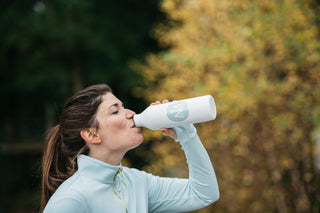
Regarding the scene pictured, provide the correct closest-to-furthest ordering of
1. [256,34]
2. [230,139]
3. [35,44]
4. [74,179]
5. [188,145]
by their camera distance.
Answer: [74,179], [188,145], [256,34], [230,139], [35,44]

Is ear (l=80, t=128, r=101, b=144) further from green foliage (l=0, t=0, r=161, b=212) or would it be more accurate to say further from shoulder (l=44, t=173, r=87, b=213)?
green foliage (l=0, t=0, r=161, b=212)

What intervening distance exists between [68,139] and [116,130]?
0.90ft

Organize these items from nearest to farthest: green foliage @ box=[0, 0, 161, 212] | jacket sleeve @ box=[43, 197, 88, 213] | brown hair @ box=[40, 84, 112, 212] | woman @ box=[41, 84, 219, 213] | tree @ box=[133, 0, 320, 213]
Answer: jacket sleeve @ box=[43, 197, 88, 213] < woman @ box=[41, 84, 219, 213] < brown hair @ box=[40, 84, 112, 212] < tree @ box=[133, 0, 320, 213] < green foliage @ box=[0, 0, 161, 212]

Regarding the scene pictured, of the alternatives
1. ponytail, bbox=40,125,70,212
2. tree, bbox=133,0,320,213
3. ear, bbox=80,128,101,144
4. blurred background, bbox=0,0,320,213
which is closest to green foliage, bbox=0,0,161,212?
blurred background, bbox=0,0,320,213

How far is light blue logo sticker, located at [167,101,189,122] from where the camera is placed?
135 centimetres

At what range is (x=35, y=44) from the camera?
7562mm

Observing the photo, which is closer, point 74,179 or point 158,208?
point 74,179

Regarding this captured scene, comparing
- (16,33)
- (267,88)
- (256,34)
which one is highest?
(16,33)

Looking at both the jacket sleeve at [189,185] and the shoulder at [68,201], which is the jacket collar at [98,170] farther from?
the jacket sleeve at [189,185]

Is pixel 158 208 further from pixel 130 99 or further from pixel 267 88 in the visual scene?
pixel 130 99

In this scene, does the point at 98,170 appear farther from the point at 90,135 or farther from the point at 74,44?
the point at 74,44

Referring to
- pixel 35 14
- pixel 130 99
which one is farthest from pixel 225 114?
pixel 35 14

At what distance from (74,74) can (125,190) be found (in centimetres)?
607

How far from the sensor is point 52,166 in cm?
159
